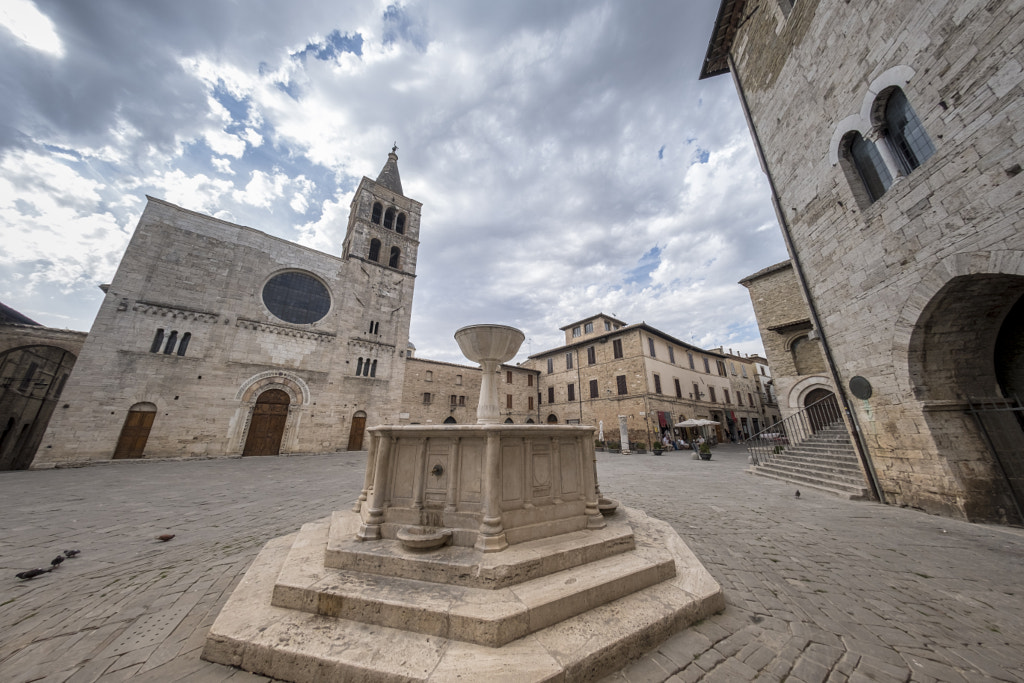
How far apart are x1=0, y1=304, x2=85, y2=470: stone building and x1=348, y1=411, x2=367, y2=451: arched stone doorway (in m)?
11.9

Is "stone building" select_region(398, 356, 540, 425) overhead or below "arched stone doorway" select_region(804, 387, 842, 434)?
overhead

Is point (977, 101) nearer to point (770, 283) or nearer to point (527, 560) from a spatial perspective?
point (527, 560)

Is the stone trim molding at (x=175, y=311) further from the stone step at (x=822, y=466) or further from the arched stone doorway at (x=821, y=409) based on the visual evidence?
the arched stone doorway at (x=821, y=409)

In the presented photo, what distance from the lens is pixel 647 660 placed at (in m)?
2.30

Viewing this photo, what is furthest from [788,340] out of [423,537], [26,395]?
[26,395]

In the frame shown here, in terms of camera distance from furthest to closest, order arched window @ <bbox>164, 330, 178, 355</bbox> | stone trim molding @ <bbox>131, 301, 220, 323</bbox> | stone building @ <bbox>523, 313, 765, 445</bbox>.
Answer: stone building @ <bbox>523, 313, 765, 445</bbox>
arched window @ <bbox>164, 330, 178, 355</bbox>
stone trim molding @ <bbox>131, 301, 220, 323</bbox>

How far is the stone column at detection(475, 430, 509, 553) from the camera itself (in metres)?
3.08

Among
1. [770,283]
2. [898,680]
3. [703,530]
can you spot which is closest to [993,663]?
[898,680]

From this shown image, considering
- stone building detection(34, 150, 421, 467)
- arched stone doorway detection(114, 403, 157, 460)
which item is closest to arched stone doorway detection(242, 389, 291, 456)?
stone building detection(34, 150, 421, 467)

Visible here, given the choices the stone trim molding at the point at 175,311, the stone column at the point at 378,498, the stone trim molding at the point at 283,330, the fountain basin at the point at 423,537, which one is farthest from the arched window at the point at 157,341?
the fountain basin at the point at 423,537

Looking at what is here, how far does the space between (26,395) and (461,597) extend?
28920 mm

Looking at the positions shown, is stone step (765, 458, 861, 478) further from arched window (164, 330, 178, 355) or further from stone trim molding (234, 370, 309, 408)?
arched window (164, 330, 178, 355)

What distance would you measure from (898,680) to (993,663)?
0.84 m

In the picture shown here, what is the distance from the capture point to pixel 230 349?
15938 mm
